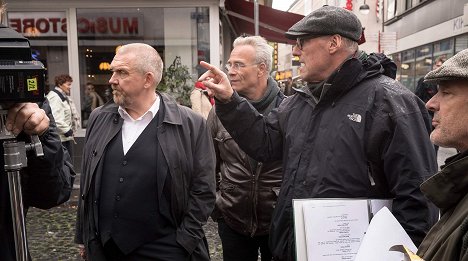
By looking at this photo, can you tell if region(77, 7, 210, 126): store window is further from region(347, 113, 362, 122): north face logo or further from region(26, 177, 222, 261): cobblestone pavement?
region(347, 113, 362, 122): north face logo

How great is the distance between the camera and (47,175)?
6.10 ft

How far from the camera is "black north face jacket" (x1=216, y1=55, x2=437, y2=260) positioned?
196 centimetres

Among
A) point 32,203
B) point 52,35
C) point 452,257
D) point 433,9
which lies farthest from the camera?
point 433,9

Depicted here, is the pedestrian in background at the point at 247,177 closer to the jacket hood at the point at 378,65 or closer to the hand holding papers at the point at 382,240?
the jacket hood at the point at 378,65

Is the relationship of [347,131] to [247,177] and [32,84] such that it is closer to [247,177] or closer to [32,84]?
[247,177]

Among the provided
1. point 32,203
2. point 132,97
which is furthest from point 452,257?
point 132,97

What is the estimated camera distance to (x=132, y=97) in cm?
273

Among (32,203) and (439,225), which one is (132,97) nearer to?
(32,203)

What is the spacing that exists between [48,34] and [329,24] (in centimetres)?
799

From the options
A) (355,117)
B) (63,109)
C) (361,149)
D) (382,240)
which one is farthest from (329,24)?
(63,109)

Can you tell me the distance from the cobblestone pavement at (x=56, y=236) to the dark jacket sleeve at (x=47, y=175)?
3.01 m

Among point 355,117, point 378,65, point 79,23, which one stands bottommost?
point 355,117

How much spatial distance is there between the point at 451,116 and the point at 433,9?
21.2 metres

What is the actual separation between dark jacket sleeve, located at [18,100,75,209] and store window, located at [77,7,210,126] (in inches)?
273
